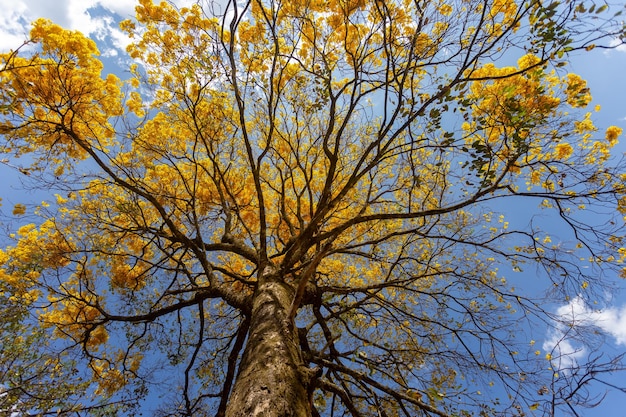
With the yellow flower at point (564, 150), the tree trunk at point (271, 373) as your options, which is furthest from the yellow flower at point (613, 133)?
the tree trunk at point (271, 373)

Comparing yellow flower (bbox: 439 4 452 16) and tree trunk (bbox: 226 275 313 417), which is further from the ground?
yellow flower (bbox: 439 4 452 16)

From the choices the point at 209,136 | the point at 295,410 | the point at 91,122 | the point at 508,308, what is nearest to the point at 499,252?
the point at 508,308

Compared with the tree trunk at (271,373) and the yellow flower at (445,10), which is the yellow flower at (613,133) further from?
the tree trunk at (271,373)

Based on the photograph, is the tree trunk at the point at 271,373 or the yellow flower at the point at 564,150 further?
the yellow flower at the point at 564,150

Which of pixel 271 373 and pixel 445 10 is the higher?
pixel 445 10

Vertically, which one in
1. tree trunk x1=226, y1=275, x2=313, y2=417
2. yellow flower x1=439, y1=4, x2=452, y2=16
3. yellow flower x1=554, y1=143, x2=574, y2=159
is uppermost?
yellow flower x1=439, y1=4, x2=452, y2=16

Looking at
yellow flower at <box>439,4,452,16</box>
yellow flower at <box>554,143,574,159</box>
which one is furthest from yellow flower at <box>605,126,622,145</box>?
yellow flower at <box>439,4,452,16</box>

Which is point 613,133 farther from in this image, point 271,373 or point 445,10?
point 271,373

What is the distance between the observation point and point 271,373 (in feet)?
7.34

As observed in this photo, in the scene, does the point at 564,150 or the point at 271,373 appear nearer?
the point at 271,373

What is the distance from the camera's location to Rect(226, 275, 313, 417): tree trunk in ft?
6.40

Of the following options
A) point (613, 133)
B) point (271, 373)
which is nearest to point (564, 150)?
point (613, 133)

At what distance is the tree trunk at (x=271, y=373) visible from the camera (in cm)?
195

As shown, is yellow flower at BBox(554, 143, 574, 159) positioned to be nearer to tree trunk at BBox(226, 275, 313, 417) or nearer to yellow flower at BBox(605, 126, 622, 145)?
yellow flower at BBox(605, 126, 622, 145)
